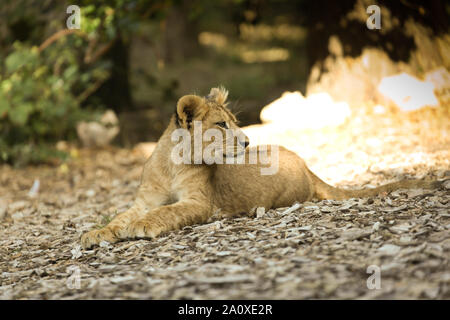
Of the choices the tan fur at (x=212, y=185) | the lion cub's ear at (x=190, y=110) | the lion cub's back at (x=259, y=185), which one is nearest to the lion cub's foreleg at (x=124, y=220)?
the tan fur at (x=212, y=185)

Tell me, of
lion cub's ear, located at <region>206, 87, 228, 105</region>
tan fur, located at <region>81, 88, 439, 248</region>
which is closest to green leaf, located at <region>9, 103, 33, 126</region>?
tan fur, located at <region>81, 88, 439, 248</region>

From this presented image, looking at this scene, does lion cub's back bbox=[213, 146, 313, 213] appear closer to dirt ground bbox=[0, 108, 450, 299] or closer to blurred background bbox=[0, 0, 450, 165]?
dirt ground bbox=[0, 108, 450, 299]

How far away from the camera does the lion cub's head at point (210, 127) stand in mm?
5004

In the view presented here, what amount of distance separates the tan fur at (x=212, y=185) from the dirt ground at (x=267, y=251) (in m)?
0.20

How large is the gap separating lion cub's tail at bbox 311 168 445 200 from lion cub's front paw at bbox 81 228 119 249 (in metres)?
2.04

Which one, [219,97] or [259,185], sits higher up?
[219,97]

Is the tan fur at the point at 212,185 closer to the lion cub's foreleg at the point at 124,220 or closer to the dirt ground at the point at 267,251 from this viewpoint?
the lion cub's foreleg at the point at 124,220

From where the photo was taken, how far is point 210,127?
5086 mm

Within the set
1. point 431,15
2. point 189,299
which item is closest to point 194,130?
point 189,299

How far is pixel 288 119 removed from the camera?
8977 mm

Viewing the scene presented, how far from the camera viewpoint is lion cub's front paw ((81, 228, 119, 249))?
15.4ft

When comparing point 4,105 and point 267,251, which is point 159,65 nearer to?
point 4,105

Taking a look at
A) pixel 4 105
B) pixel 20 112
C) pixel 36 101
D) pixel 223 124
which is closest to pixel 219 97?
pixel 223 124

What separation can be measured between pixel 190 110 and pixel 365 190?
6.07ft
